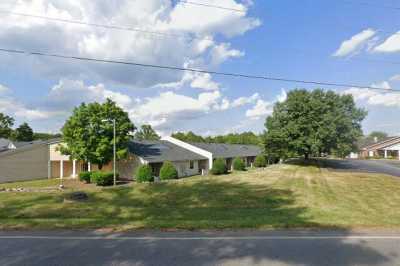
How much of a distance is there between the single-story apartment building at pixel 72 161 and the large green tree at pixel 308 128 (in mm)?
9449

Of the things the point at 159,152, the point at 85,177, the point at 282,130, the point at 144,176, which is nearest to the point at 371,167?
the point at 282,130

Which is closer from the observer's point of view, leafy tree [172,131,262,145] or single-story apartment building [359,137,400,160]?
single-story apartment building [359,137,400,160]

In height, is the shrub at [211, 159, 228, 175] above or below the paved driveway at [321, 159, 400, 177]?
above

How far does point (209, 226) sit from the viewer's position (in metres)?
7.28

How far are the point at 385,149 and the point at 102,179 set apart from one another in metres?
63.7

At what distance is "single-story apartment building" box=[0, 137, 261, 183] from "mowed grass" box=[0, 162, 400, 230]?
40.2 ft

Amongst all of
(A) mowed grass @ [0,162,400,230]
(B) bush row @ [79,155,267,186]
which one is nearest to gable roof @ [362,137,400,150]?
(B) bush row @ [79,155,267,186]

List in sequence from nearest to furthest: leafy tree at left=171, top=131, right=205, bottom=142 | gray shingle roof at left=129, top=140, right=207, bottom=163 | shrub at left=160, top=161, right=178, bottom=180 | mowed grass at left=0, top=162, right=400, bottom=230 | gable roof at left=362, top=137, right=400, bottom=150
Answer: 1. mowed grass at left=0, top=162, right=400, bottom=230
2. shrub at left=160, top=161, right=178, bottom=180
3. gray shingle roof at left=129, top=140, right=207, bottom=163
4. gable roof at left=362, top=137, right=400, bottom=150
5. leafy tree at left=171, top=131, right=205, bottom=142

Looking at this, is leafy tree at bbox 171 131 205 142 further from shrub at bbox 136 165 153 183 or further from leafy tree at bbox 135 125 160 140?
shrub at bbox 136 165 153 183

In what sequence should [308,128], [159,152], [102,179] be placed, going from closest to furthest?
[102,179] < [308,128] < [159,152]

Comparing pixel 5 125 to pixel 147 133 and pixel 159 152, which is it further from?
pixel 159 152

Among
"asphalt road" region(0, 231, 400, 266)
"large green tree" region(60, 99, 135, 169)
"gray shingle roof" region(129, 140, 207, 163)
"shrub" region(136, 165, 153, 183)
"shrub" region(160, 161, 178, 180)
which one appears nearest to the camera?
"asphalt road" region(0, 231, 400, 266)

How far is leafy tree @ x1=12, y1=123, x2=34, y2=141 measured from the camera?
212ft

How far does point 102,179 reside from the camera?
24172 mm
